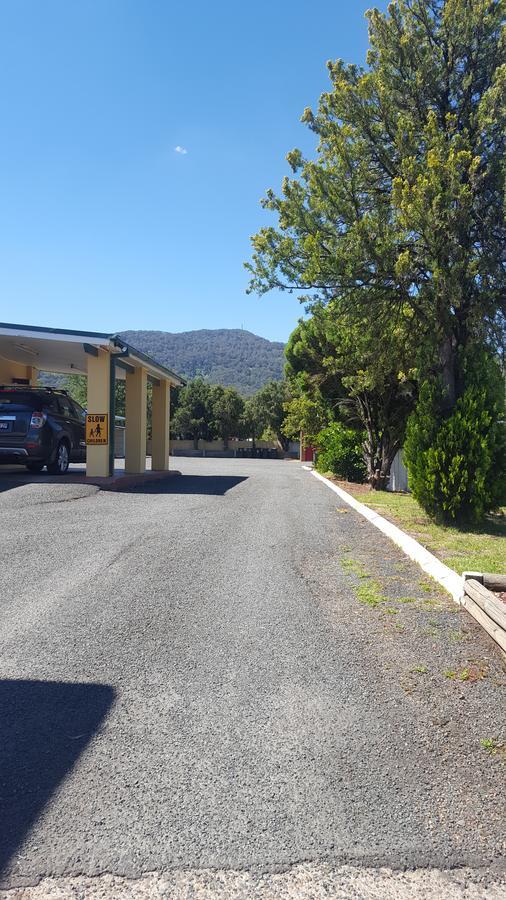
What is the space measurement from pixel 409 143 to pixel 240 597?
811cm

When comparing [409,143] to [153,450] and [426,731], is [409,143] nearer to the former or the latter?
[426,731]

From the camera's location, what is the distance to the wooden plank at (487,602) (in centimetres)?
423

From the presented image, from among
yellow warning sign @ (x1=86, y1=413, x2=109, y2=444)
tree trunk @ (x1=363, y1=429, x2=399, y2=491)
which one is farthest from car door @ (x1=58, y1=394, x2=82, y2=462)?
tree trunk @ (x1=363, y1=429, x2=399, y2=491)

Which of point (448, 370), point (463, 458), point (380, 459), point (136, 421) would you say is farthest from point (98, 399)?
point (463, 458)

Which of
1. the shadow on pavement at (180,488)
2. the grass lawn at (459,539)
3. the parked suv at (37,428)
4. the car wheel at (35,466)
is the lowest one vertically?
the grass lawn at (459,539)

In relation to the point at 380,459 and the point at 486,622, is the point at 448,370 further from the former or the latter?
the point at 380,459

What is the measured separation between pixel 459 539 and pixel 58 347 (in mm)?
10871

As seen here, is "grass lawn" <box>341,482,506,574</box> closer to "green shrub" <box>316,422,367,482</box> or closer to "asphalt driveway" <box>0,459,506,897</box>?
"asphalt driveway" <box>0,459,506,897</box>

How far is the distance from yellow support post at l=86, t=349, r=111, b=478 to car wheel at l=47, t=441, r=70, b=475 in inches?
22.1

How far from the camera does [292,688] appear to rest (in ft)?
11.3

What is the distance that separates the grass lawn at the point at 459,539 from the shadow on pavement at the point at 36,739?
13.0 feet

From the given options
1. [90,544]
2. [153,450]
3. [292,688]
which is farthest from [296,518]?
[153,450]

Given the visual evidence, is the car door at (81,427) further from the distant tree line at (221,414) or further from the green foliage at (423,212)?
the distant tree line at (221,414)

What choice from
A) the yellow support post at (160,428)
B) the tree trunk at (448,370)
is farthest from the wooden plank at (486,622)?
the yellow support post at (160,428)
